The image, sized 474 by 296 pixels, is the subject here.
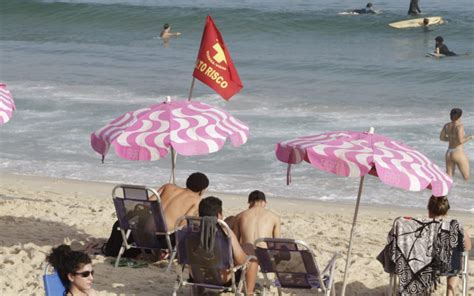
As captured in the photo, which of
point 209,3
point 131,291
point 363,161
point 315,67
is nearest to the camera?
point 363,161

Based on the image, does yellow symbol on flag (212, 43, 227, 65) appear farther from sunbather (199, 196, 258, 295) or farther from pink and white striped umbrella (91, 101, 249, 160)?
sunbather (199, 196, 258, 295)

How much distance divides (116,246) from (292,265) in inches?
79.0

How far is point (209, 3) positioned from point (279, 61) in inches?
511

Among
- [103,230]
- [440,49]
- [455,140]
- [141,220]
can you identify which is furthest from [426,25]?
[141,220]

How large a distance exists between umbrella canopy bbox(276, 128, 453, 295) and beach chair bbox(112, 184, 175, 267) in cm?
130

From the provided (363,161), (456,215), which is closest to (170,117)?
(363,161)

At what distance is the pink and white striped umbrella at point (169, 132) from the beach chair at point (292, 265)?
967mm

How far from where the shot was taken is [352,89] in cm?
2117

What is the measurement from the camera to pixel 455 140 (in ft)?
38.3

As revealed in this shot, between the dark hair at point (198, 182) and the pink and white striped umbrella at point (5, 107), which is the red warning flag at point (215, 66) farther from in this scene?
the pink and white striped umbrella at point (5, 107)

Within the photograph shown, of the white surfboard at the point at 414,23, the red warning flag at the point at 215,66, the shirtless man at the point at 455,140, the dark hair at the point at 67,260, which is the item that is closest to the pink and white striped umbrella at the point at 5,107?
the red warning flag at the point at 215,66

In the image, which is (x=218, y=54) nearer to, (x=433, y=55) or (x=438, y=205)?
(x=438, y=205)

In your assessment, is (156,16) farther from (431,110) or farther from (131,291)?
(131,291)

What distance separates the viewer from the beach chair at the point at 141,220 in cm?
756
